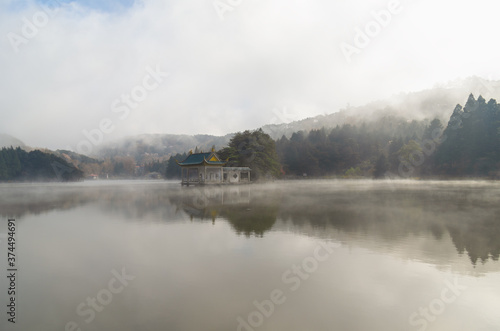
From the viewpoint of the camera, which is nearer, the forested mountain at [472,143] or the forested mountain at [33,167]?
the forested mountain at [472,143]

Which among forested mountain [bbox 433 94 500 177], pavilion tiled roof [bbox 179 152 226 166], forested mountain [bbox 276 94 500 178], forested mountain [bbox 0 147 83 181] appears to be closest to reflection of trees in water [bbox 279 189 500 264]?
pavilion tiled roof [bbox 179 152 226 166]

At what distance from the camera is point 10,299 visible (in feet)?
17.8

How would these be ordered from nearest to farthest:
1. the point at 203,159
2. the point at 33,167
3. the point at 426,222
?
the point at 426,222, the point at 203,159, the point at 33,167

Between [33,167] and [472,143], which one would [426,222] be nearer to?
[472,143]

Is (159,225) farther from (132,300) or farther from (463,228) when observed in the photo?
(463,228)

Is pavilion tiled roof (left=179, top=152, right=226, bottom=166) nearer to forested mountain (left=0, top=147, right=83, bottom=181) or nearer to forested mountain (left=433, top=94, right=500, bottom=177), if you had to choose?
forested mountain (left=433, top=94, right=500, bottom=177)

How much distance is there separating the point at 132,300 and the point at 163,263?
1973mm

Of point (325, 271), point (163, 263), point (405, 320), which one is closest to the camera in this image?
point (405, 320)

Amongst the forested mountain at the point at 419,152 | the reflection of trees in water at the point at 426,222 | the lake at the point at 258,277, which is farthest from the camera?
the forested mountain at the point at 419,152

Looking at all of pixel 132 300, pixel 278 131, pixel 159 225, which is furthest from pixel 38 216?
pixel 278 131

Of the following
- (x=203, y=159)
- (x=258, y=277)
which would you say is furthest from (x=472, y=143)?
(x=258, y=277)

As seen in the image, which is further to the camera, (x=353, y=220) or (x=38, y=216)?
(x=38, y=216)

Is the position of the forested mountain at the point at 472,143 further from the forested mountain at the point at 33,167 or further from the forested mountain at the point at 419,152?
the forested mountain at the point at 33,167

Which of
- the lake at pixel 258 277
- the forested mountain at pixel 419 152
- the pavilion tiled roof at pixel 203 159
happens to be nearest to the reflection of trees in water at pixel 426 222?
the lake at pixel 258 277
